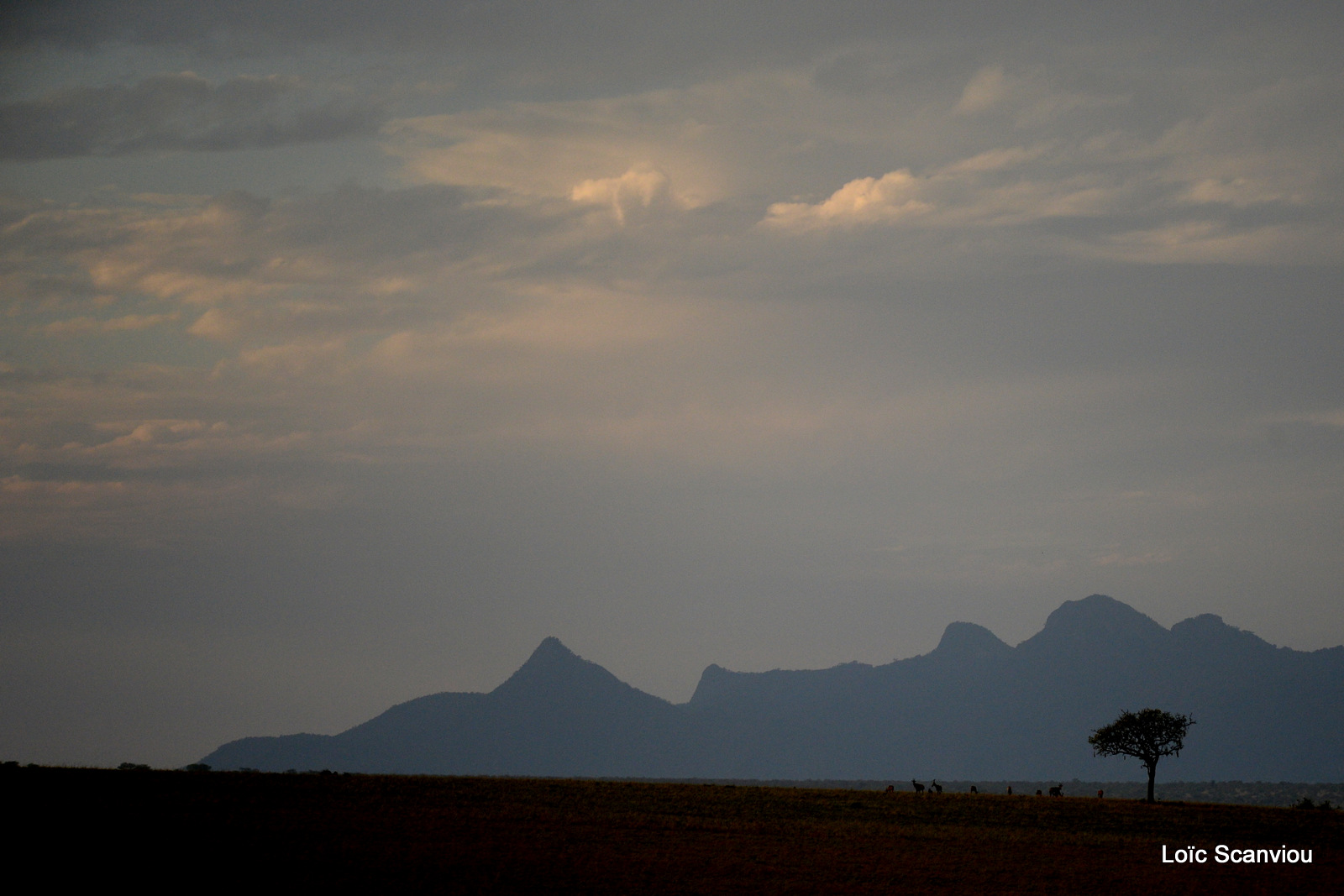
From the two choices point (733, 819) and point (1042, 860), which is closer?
point (1042, 860)

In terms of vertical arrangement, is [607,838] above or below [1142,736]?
below

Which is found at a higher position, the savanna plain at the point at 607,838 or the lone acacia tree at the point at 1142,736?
the lone acacia tree at the point at 1142,736

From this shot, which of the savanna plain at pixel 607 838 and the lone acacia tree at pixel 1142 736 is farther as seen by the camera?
the lone acacia tree at pixel 1142 736

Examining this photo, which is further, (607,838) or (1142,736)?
(1142,736)

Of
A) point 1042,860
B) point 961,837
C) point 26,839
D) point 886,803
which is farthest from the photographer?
point 886,803

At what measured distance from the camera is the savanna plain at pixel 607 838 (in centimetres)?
4969

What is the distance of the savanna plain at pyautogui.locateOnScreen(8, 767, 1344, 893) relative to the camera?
49688 mm

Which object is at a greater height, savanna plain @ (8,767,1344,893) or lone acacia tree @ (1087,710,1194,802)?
lone acacia tree @ (1087,710,1194,802)

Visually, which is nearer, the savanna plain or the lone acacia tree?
the savanna plain

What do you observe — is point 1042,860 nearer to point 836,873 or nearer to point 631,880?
point 836,873

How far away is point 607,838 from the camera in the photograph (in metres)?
58.2

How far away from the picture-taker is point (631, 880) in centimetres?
5016

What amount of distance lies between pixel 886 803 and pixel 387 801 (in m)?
32.3

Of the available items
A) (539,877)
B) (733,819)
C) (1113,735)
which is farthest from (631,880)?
(1113,735)
